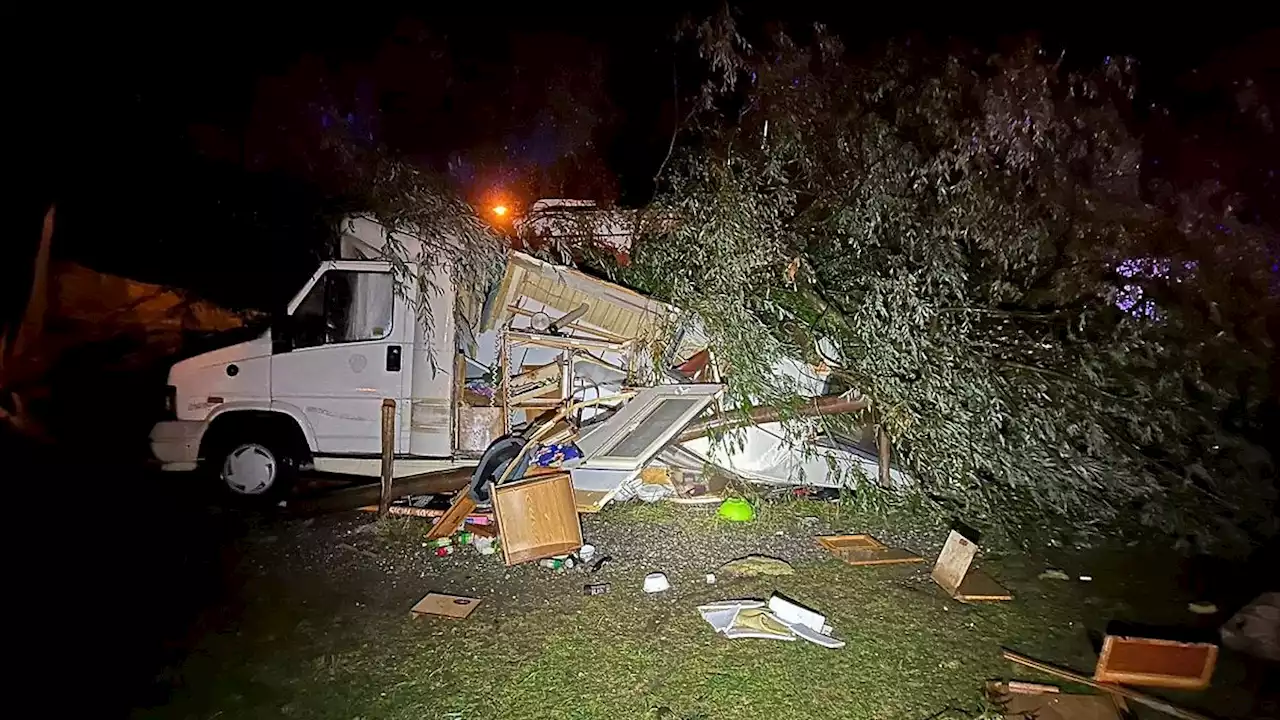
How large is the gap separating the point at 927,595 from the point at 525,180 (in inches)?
535

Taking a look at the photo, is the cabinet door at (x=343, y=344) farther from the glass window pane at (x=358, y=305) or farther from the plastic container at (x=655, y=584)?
the plastic container at (x=655, y=584)

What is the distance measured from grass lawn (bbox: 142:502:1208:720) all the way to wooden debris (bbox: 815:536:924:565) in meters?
0.11

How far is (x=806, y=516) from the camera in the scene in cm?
702

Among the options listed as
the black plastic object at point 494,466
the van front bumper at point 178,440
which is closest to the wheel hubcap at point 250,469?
the van front bumper at point 178,440

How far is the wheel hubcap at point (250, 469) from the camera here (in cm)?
719

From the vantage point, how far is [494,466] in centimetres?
656

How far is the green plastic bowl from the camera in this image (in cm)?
692

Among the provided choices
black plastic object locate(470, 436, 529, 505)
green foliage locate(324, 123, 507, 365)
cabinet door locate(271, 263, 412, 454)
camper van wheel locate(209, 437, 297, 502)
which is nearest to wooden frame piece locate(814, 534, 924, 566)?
black plastic object locate(470, 436, 529, 505)

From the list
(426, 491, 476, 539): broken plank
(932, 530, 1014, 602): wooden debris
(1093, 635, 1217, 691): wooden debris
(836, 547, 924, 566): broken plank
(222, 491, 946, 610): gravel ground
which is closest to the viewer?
(1093, 635, 1217, 691): wooden debris

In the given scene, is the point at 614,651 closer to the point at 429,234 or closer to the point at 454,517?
the point at 454,517

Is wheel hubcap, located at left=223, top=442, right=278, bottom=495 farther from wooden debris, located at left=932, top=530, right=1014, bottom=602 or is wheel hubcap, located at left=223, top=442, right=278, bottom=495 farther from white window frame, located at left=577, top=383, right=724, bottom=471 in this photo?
wooden debris, located at left=932, top=530, right=1014, bottom=602

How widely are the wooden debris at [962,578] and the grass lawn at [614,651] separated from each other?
0.11m

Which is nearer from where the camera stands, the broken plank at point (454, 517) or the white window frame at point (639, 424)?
the broken plank at point (454, 517)

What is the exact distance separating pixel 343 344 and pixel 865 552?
4501mm
